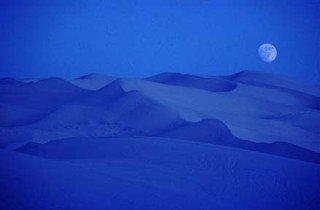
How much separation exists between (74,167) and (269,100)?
8519 mm

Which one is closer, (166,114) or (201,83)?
(166,114)

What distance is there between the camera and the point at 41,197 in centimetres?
278

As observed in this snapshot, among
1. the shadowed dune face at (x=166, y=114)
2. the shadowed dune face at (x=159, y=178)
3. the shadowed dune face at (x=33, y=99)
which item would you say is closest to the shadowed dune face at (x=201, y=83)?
the shadowed dune face at (x=166, y=114)

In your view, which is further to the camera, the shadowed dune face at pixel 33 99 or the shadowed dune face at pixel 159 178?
the shadowed dune face at pixel 33 99

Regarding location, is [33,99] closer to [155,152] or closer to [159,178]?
[155,152]

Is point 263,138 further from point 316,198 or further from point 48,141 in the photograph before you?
point 48,141

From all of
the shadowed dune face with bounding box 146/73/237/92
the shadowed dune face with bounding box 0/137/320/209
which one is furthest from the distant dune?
the shadowed dune face with bounding box 146/73/237/92

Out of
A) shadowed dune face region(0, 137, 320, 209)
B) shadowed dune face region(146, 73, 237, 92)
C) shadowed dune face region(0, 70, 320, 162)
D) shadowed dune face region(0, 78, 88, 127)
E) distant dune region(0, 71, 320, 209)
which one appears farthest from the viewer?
shadowed dune face region(146, 73, 237, 92)

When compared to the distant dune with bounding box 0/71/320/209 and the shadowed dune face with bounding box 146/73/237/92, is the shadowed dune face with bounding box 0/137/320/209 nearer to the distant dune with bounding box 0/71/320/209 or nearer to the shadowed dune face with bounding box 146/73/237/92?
the distant dune with bounding box 0/71/320/209

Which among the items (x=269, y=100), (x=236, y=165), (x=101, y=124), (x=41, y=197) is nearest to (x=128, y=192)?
(x=41, y=197)

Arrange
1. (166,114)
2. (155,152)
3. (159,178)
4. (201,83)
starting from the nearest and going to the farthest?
(159,178), (155,152), (166,114), (201,83)

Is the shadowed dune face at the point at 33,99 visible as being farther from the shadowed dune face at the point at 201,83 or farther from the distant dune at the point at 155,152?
the shadowed dune face at the point at 201,83

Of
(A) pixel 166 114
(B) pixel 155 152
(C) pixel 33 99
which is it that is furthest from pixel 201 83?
(B) pixel 155 152

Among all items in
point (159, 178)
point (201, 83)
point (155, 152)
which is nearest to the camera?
point (159, 178)
